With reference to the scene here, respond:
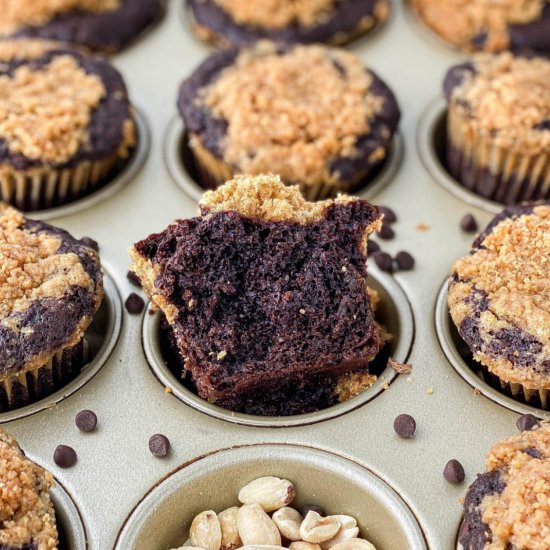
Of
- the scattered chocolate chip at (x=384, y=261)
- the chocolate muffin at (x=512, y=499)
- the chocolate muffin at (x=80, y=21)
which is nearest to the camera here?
the chocolate muffin at (x=512, y=499)

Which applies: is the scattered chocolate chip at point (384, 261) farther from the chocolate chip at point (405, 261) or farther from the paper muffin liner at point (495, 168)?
the paper muffin liner at point (495, 168)

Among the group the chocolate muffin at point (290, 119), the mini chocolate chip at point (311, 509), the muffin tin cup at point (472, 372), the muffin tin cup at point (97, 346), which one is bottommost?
the mini chocolate chip at point (311, 509)

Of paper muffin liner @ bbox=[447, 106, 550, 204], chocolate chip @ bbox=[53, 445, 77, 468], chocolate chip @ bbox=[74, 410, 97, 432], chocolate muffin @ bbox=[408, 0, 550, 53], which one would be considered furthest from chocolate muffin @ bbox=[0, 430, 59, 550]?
chocolate muffin @ bbox=[408, 0, 550, 53]

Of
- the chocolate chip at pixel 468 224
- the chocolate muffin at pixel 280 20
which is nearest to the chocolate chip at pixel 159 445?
the chocolate chip at pixel 468 224

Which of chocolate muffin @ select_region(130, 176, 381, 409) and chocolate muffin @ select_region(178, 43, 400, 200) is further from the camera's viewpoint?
chocolate muffin @ select_region(178, 43, 400, 200)

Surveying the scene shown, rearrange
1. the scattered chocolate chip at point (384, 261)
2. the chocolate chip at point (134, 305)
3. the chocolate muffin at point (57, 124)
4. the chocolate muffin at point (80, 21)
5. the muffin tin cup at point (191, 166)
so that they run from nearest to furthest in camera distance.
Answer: the chocolate chip at point (134, 305) < the scattered chocolate chip at point (384, 261) < the chocolate muffin at point (57, 124) < the muffin tin cup at point (191, 166) < the chocolate muffin at point (80, 21)

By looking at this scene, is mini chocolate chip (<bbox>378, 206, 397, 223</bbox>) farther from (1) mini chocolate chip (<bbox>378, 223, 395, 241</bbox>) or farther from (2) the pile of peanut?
(2) the pile of peanut

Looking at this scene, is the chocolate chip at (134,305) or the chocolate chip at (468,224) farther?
the chocolate chip at (468,224)
